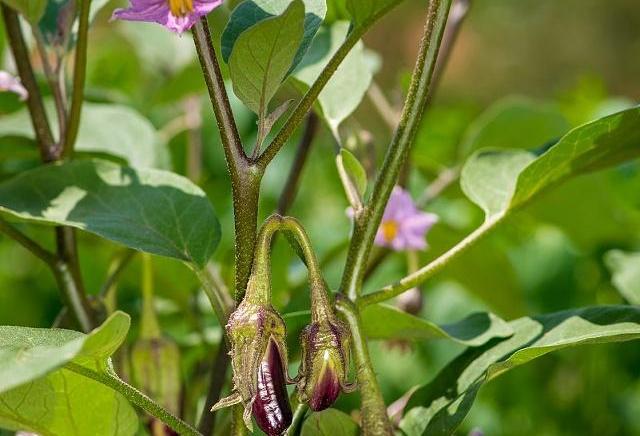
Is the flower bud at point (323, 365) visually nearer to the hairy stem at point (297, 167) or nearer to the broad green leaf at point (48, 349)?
the broad green leaf at point (48, 349)

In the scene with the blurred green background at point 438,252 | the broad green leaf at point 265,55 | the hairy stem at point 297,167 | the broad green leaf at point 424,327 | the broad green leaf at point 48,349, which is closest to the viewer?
the broad green leaf at point 48,349

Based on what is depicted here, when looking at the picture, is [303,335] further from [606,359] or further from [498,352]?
[606,359]

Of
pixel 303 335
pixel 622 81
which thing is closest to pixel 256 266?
pixel 303 335

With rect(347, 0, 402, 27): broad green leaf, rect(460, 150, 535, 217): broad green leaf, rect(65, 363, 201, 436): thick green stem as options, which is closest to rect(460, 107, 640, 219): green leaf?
rect(460, 150, 535, 217): broad green leaf

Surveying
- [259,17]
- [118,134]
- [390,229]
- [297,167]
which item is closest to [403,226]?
[390,229]

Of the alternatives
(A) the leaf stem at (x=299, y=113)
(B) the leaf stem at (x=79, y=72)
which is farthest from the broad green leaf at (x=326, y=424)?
(B) the leaf stem at (x=79, y=72)
